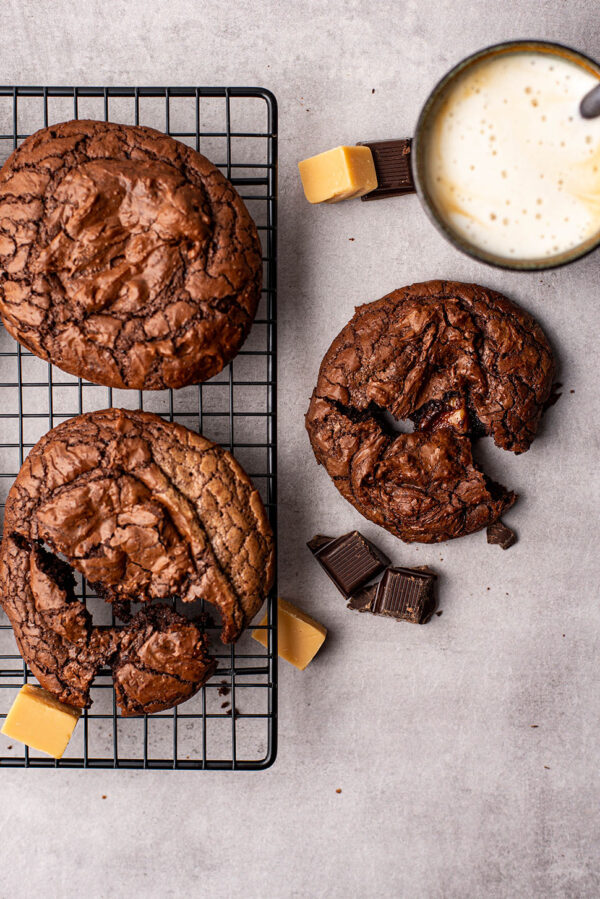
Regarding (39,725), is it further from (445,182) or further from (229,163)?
(445,182)

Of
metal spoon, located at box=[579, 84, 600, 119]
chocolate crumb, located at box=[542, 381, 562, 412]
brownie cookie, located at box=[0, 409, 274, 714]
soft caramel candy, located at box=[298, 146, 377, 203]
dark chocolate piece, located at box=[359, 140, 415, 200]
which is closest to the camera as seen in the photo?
metal spoon, located at box=[579, 84, 600, 119]

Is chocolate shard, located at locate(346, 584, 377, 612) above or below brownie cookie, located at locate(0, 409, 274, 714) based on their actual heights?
below

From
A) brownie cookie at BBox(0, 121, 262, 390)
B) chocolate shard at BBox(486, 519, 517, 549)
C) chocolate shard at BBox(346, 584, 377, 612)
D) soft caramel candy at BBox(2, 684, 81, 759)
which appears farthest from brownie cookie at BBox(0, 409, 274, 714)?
chocolate shard at BBox(486, 519, 517, 549)

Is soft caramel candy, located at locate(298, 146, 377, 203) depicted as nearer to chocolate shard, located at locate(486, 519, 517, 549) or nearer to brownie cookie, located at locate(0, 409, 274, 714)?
brownie cookie, located at locate(0, 409, 274, 714)

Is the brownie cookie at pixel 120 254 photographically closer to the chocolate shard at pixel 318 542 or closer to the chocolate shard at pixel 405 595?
the chocolate shard at pixel 318 542

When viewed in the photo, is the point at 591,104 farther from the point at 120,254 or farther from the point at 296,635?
the point at 296,635

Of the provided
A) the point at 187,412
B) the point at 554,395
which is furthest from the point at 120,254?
the point at 554,395
